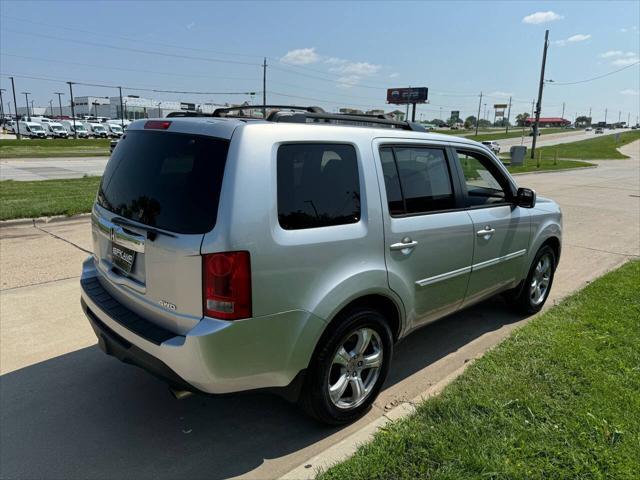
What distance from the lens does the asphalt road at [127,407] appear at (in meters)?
2.74

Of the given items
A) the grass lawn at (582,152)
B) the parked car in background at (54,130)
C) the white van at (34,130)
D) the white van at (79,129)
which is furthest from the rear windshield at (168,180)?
the white van at (79,129)

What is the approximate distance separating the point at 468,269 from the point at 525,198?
1015 millimetres

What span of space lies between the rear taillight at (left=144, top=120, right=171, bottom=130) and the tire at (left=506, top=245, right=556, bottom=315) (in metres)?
3.65

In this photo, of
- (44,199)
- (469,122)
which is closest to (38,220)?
(44,199)

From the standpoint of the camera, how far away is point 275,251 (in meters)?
2.48

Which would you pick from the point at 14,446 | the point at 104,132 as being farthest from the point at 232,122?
the point at 104,132

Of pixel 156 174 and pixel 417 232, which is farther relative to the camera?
pixel 417 232

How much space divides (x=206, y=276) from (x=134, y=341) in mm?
686

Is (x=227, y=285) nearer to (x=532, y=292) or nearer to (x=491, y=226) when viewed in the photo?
(x=491, y=226)

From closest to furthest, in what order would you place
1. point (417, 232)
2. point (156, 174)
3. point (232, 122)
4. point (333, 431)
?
point (232, 122)
point (156, 174)
point (333, 431)
point (417, 232)

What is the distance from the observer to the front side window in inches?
161

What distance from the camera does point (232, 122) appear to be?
2607mm

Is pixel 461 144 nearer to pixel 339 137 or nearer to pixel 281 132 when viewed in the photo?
pixel 339 137

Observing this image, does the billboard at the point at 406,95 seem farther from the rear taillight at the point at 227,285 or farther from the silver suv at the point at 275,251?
the rear taillight at the point at 227,285
